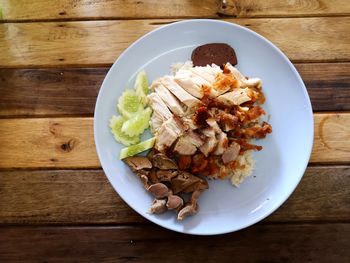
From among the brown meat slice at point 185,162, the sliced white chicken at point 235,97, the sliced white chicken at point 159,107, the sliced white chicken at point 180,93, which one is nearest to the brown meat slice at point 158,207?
the brown meat slice at point 185,162

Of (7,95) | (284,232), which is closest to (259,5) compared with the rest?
(284,232)

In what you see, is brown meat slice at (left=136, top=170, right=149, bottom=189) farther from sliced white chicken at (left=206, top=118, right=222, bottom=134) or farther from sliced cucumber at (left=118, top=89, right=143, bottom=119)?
sliced white chicken at (left=206, top=118, right=222, bottom=134)

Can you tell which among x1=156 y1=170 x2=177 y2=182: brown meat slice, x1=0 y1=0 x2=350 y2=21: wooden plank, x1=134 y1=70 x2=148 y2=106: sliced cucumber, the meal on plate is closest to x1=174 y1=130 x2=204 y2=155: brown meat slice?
the meal on plate

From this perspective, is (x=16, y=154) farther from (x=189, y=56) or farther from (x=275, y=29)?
(x=275, y=29)

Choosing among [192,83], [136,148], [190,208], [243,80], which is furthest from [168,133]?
[243,80]

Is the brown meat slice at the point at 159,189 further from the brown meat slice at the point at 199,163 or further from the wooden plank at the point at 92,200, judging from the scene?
the wooden plank at the point at 92,200

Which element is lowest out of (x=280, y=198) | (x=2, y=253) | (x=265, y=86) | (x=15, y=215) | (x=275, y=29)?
(x=2, y=253)
